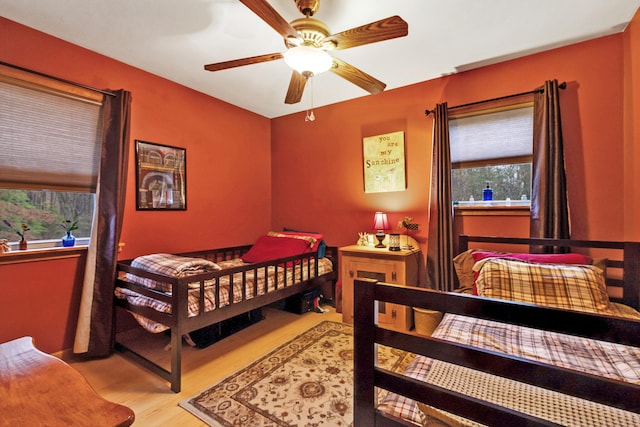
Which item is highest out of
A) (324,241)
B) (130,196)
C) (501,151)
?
(501,151)

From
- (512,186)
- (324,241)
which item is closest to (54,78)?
(324,241)

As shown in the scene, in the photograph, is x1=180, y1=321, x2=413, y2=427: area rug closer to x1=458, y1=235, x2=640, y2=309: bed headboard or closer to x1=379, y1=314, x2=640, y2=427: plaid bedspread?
x1=379, y1=314, x2=640, y2=427: plaid bedspread

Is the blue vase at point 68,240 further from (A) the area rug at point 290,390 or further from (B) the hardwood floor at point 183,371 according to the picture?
(A) the area rug at point 290,390

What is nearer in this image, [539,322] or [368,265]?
[539,322]

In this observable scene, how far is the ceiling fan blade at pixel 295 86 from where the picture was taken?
1.96m

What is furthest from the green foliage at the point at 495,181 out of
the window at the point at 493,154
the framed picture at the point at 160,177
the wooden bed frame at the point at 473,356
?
the framed picture at the point at 160,177

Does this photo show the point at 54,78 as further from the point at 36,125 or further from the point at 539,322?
the point at 539,322

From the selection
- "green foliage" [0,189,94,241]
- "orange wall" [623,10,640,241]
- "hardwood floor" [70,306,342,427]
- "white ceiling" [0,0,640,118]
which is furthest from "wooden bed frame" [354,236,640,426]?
"green foliage" [0,189,94,241]

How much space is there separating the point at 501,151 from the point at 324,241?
2091 millimetres

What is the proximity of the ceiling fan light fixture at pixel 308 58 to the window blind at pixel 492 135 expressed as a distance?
175 centimetres

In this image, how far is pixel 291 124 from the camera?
3934mm

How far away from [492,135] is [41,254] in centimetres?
382

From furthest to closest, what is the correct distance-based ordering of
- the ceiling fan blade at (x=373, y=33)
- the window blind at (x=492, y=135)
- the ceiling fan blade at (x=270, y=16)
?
the window blind at (x=492, y=135), the ceiling fan blade at (x=373, y=33), the ceiling fan blade at (x=270, y=16)

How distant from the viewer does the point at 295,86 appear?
2.08 metres
